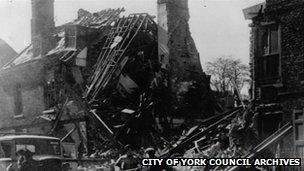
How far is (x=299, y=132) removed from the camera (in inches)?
540

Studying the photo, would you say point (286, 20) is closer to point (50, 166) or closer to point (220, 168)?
point (220, 168)

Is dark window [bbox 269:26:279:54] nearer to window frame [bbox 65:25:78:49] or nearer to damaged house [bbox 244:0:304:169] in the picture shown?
damaged house [bbox 244:0:304:169]

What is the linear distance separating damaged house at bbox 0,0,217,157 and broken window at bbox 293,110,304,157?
7.15m

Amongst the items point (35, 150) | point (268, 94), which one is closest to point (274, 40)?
point (268, 94)

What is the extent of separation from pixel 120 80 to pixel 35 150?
29.0 ft

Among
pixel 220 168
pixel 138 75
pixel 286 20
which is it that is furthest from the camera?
pixel 138 75

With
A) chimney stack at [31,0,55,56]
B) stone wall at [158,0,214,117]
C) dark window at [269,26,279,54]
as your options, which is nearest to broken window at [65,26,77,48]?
chimney stack at [31,0,55,56]

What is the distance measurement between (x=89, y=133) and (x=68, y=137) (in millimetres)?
1557

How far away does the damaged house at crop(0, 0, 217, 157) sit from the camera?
20.7 m

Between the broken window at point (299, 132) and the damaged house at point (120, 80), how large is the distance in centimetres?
715

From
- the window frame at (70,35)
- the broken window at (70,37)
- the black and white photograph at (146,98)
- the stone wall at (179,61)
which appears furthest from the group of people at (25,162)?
the broken window at (70,37)

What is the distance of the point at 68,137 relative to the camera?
74.4 feet

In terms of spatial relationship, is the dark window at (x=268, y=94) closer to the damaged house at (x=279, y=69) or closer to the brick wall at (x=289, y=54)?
the damaged house at (x=279, y=69)

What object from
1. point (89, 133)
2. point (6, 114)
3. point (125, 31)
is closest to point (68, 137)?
point (89, 133)
